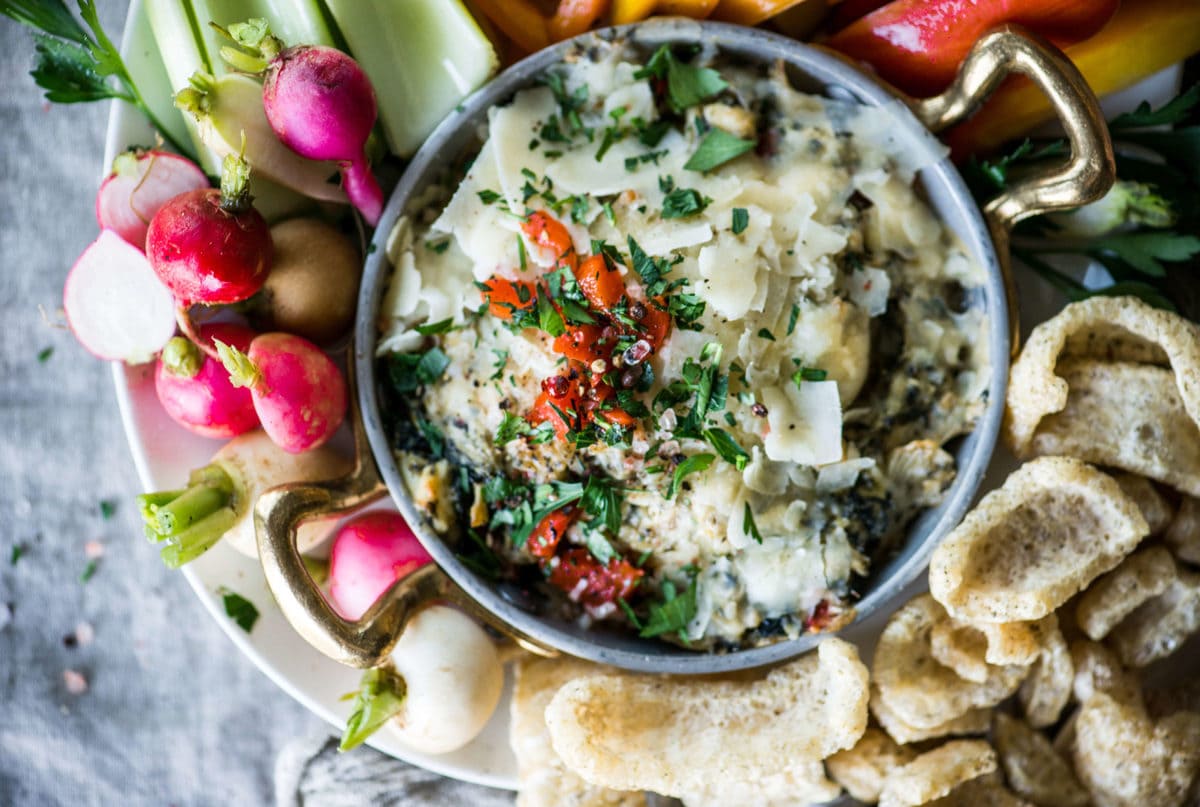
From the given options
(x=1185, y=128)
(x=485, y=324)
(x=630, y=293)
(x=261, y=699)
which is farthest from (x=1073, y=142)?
(x=261, y=699)

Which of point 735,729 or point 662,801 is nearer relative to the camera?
point 735,729

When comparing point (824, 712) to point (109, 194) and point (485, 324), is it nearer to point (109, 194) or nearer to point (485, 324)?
point (485, 324)

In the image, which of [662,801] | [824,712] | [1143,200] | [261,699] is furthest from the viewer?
[261,699]

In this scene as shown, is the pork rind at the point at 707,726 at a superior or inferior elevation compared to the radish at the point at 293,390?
inferior

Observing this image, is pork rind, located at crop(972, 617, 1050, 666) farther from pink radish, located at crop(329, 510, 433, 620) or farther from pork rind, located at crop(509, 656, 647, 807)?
pink radish, located at crop(329, 510, 433, 620)

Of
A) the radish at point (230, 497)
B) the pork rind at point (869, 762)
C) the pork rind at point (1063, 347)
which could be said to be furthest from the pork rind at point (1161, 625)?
the radish at point (230, 497)

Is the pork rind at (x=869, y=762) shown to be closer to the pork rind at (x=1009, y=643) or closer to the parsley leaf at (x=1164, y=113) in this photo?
the pork rind at (x=1009, y=643)
